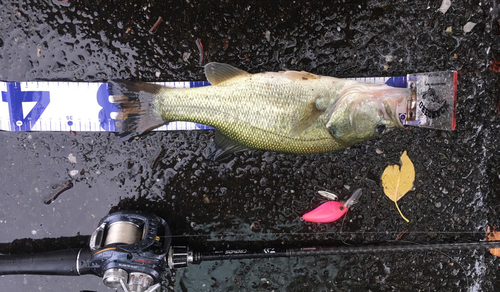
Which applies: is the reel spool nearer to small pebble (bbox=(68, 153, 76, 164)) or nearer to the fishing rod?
the fishing rod

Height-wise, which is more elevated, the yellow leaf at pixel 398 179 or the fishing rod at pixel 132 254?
the yellow leaf at pixel 398 179

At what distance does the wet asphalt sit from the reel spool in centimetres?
41

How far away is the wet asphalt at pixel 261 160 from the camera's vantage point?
238cm

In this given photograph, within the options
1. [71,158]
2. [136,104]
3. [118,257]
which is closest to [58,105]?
[71,158]

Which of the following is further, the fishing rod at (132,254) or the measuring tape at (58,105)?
the measuring tape at (58,105)

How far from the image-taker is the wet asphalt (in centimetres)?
238

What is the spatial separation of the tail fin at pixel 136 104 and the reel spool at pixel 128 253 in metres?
0.68

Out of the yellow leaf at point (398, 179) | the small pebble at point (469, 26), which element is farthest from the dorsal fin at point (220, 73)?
the small pebble at point (469, 26)

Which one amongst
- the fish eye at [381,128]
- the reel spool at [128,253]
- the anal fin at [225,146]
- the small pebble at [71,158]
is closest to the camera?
the fish eye at [381,128]

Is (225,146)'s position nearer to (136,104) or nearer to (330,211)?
(136,104)

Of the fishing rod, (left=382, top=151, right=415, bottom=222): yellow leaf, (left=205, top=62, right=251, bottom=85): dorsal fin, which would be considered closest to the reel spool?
the fishing rod

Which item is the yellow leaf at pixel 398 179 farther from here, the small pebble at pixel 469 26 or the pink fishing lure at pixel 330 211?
the small pebble at pixel 469 26

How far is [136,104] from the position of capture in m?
2.09

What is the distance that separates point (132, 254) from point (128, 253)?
3 centimetres
